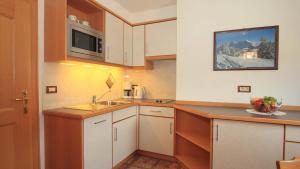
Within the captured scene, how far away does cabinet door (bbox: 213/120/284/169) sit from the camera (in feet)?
4.82

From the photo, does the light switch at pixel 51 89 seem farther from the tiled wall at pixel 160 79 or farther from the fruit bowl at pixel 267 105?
the fruit bowl at pixel 267 105

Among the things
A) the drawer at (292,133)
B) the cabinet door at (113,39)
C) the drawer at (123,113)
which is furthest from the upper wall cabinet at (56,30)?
the drawer at (292,133)

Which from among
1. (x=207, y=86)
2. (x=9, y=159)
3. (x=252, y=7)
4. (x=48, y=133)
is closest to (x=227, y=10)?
(x=252, y=7)

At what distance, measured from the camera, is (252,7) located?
200cm

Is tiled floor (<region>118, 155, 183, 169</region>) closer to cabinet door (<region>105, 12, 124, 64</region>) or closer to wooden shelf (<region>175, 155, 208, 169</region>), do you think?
wooden shelf (<region>175, 155, 208, 169</region>)

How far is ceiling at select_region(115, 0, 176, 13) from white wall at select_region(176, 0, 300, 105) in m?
0.50

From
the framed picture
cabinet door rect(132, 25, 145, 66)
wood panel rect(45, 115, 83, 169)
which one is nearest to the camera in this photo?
wood panel rect(45, 115, 83, 169)

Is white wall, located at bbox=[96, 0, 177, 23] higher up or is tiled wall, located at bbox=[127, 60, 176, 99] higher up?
white wall, located at bbox=[96, 0, 177, 23]

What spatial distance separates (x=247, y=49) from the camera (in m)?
2.02

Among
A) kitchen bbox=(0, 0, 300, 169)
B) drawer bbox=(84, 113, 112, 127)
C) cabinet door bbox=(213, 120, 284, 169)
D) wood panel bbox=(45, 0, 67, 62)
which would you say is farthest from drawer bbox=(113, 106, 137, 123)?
cabinet door bbox=(213, 120, 284, 169)

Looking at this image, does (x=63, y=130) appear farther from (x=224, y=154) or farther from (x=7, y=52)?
(x=224, y=154)

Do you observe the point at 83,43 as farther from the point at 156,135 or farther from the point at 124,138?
the point at 156,135

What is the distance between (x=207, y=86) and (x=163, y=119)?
2.62 feet

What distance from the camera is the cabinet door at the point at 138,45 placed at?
2893mm
